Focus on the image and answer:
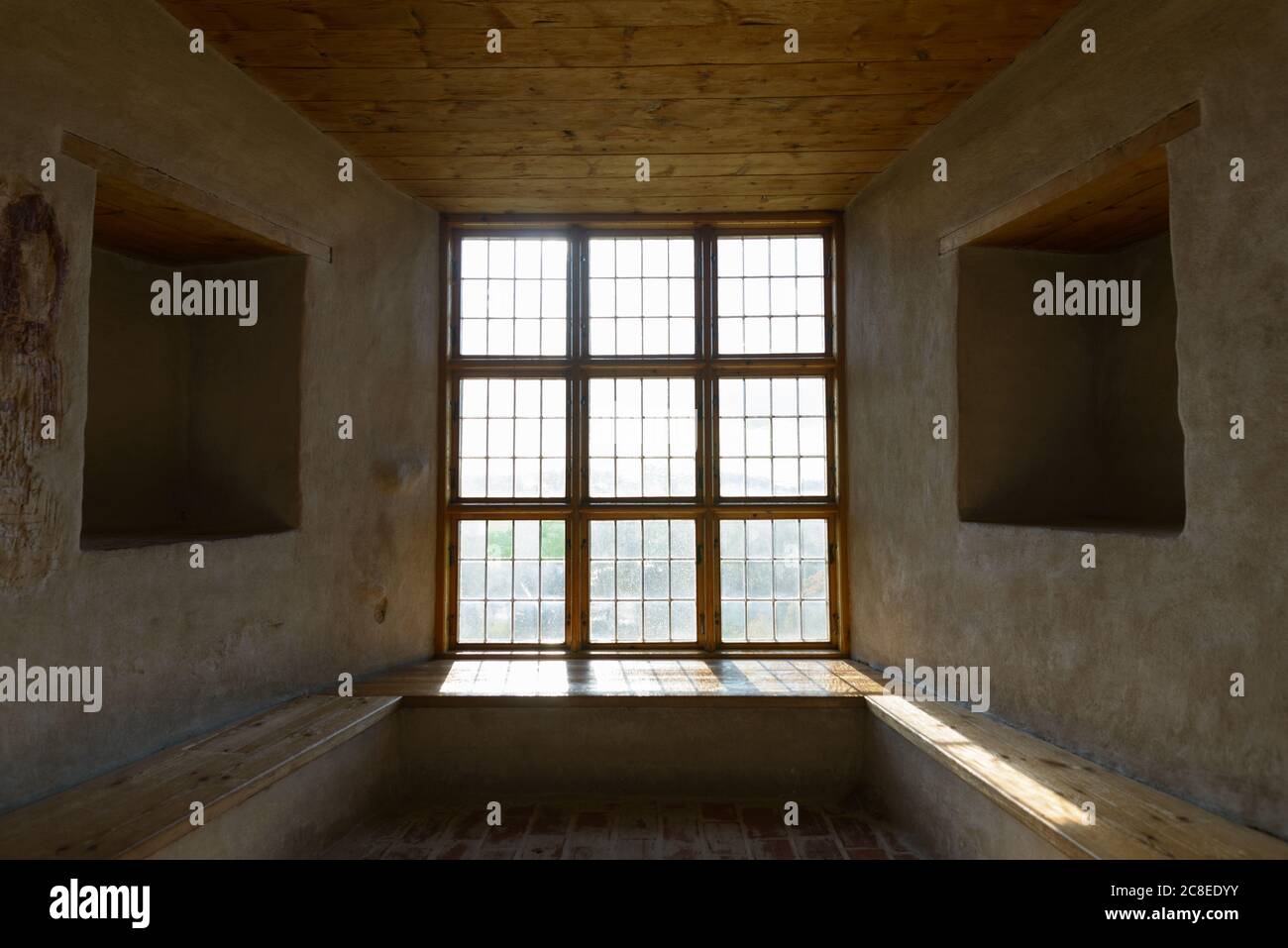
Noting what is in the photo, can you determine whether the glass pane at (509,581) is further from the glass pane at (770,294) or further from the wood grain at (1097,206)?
the wood grain at (1097,206)

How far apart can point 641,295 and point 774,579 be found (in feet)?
6.47

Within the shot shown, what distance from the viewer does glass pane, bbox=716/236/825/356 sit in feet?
15.2

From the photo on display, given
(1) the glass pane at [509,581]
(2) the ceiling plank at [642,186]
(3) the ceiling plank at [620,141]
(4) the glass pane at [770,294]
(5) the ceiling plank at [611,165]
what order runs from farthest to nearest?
1. (4) the glass pane at [770,294]
2. (1) the glass pane at [509,581]
3. (2) the ceiling plank at [642,186]
4. (5) the ceiling plank at [611,165]
5. (3) the ceiling plank at [620,141]

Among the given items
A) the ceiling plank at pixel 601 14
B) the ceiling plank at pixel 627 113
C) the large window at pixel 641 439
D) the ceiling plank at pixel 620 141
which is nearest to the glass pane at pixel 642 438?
the large window at pixel 641 439

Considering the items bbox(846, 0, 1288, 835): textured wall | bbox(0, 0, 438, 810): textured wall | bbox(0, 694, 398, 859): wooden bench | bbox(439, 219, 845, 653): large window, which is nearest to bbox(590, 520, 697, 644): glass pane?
bbox(439, 219, 845, 653): large window

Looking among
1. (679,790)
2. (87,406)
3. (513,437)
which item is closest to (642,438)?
(513,437)

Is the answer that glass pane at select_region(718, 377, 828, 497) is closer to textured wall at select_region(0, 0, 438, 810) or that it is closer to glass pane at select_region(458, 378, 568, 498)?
glass pane at select_region(458, 378, 568, 498)

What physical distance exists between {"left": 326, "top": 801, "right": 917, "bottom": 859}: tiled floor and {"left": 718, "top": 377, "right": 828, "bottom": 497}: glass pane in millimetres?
1883

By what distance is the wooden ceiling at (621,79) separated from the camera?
8.87ft

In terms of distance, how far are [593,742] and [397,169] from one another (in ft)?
10.4

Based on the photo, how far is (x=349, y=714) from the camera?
321cm

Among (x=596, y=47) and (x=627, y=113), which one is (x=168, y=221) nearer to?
(x=596, y=47)

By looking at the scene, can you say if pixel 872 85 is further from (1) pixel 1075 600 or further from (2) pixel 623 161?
(1) pixel 1075 600
